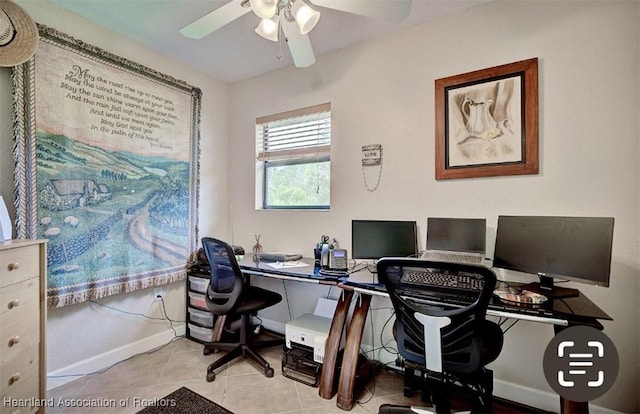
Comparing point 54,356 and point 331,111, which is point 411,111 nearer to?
point 331,111

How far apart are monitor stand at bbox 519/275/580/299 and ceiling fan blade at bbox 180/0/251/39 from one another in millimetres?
2124

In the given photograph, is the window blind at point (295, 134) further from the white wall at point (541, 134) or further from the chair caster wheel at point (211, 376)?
the chair caster wheel at point (211, 376)

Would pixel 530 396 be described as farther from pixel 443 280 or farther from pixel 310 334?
pixel 310 334

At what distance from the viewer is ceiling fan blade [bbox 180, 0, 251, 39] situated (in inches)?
57.7

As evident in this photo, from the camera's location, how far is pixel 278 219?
2832 millimetres

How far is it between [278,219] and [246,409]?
1566 millimetres

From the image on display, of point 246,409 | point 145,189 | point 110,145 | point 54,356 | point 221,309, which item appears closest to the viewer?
point 246,409

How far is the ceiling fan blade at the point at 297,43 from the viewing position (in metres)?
1.59

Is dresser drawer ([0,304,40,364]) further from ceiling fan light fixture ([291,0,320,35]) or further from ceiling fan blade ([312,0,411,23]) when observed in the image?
ceiling fan blade ([312,0,411,23])

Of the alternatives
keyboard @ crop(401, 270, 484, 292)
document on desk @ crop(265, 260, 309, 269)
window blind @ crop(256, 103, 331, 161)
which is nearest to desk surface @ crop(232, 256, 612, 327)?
keyboard @ crop(401, 270, 484, 292)

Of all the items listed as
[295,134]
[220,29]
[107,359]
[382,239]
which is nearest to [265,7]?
[220,29]

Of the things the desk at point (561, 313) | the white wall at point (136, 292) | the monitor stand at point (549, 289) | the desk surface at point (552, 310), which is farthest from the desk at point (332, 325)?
the white wall at point (136, 292)

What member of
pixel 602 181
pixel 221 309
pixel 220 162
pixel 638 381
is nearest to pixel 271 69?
pixel 220 162

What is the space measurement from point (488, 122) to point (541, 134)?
304mm
